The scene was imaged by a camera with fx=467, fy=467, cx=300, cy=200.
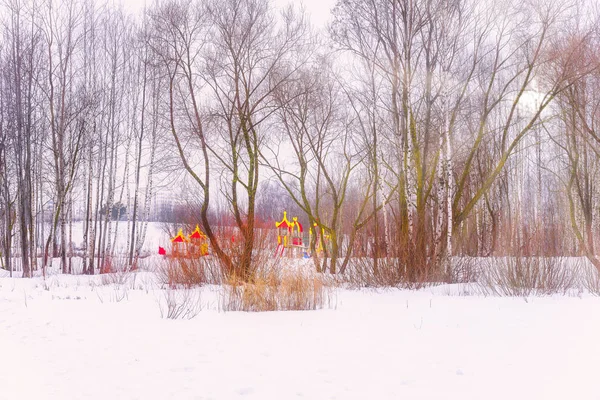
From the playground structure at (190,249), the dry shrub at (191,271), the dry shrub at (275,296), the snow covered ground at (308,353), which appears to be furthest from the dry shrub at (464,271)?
the playground structure at (190,249)

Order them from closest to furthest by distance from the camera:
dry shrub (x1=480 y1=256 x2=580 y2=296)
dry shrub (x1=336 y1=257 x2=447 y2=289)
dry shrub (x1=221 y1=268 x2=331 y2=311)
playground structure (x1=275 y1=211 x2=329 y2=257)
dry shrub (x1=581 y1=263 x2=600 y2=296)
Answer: dry shrub (x1=221 y1=268 x2=331 y2=311), dry shrub (x1=480 y1=256 x2=580 y2=296), dry shrub (x1=581 y1=263 x2=600 y2=296), dry shrub (x1=336 y1=257 x2=447 y2=289), playground structure (x1=275 y1=211 x2=329 y2=257)

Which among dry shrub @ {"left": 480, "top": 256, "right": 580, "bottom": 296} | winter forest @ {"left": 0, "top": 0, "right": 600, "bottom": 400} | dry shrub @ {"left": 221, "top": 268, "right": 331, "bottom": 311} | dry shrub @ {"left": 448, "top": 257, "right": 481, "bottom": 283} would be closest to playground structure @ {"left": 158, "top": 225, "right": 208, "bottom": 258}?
winter forest @ {"left": 0, "top": 0, "right": 600, "bottom": 400}

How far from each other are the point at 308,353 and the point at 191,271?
766 cm

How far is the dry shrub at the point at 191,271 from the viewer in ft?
38.3

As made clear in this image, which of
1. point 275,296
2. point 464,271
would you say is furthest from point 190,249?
point 464,271

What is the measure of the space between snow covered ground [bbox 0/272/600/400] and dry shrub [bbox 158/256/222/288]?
386cm

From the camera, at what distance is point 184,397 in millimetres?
3402

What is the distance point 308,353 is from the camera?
4.68 m

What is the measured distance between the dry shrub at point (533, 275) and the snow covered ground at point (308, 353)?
138cm

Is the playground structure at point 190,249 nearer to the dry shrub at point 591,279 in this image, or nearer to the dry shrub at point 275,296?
the dry shrub at point 275,296

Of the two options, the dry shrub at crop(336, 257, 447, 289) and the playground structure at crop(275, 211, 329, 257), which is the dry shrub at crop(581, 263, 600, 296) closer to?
the dry shrub at crop(336, 257, 447, 289)

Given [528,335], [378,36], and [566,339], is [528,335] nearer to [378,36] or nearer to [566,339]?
[566,339]

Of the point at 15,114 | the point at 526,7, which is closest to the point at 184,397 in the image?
the point at 526,7

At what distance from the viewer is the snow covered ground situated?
3584 millimetres
